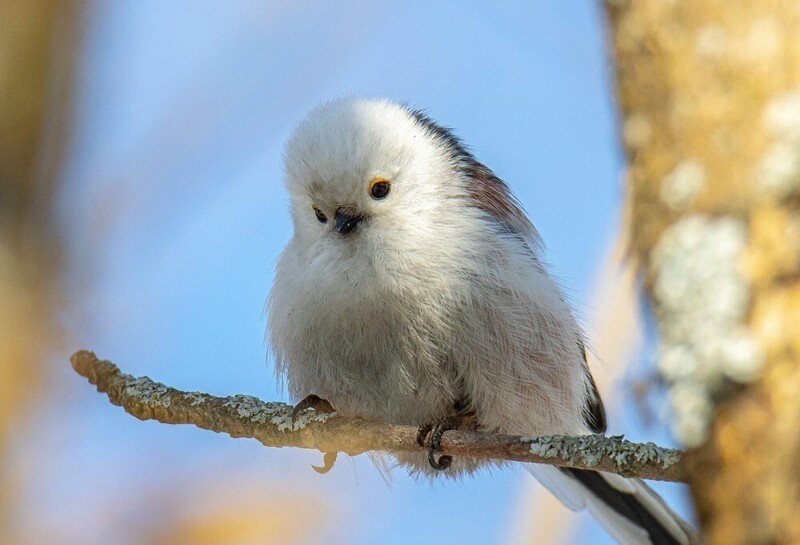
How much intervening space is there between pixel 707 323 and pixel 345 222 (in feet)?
6.84

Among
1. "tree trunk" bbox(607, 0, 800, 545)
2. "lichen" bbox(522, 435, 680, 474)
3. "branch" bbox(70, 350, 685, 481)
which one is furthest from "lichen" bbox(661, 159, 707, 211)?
"branch" bbox(70, 350, 685, 481)

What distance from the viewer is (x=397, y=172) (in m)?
3.14

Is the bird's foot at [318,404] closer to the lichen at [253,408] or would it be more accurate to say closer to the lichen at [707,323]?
the lichen at [253,408]

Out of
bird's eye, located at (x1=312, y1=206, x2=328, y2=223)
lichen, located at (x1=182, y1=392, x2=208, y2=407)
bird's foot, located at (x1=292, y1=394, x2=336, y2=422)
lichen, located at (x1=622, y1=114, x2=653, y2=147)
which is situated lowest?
bird's foot, located at (x1=292, y1=394, x2=336, y2=422)

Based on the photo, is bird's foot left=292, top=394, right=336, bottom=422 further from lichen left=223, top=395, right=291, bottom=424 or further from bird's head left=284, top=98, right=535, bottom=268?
bird's head left=284, top=98, right=535, bottom=268

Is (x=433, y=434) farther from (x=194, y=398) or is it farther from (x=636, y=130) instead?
(x=636, y=130)

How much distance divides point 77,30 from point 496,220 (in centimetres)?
167

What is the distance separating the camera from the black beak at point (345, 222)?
296cm

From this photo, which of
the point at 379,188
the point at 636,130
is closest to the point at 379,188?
the point at 379,188

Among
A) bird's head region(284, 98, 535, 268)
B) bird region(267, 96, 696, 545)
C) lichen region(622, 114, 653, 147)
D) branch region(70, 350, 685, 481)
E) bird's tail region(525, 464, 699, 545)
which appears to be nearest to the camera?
lichen region(622, 114, 653, 147)

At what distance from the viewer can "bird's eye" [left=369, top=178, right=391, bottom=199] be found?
307 cm

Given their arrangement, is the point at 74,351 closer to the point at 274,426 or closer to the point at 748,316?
the point at 274,426

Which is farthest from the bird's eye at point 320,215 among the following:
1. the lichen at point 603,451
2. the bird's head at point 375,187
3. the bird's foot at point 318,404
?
the lichen at point 603,451

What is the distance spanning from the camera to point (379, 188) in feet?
10.1
